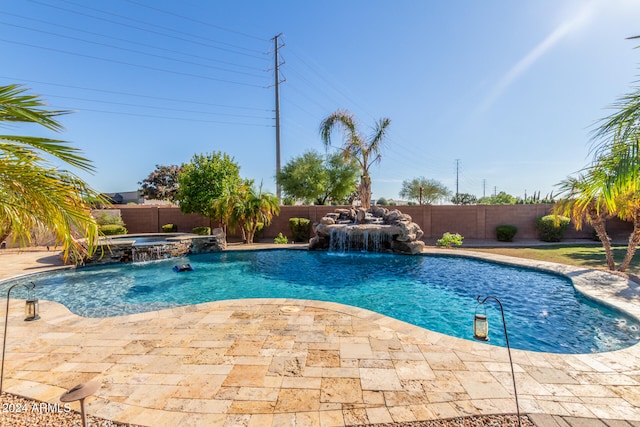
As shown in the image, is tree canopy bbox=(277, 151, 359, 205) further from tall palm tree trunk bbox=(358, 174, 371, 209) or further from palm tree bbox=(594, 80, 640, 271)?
palm tree bbox=(594, 80, 640, 271)

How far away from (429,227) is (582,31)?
480 inches

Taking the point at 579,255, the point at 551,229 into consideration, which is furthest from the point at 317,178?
the point at 579,255

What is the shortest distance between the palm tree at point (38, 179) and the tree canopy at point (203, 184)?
460 inches

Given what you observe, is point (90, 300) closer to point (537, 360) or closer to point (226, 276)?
point (226, 276)

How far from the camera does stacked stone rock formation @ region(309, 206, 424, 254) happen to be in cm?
1128

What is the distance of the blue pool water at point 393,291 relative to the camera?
4684mm

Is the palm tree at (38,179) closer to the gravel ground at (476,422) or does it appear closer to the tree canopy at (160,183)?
the gravel ground at (476,422)

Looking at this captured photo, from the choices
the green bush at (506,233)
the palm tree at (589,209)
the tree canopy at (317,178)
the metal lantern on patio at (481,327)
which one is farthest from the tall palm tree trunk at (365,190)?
the metal lantern on patio at (481,327)

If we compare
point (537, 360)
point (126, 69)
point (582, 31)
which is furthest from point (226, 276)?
point (126, 69)

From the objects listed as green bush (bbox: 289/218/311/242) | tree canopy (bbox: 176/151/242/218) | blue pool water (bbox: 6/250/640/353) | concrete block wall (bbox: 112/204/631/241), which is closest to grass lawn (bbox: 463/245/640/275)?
blue pool water (bbox: 6/250/640/353)

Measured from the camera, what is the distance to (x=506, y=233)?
14.7 meters

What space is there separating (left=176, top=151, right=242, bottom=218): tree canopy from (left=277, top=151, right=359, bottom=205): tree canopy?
7.86m

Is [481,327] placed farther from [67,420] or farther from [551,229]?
[551,229]

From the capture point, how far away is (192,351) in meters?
3.42
